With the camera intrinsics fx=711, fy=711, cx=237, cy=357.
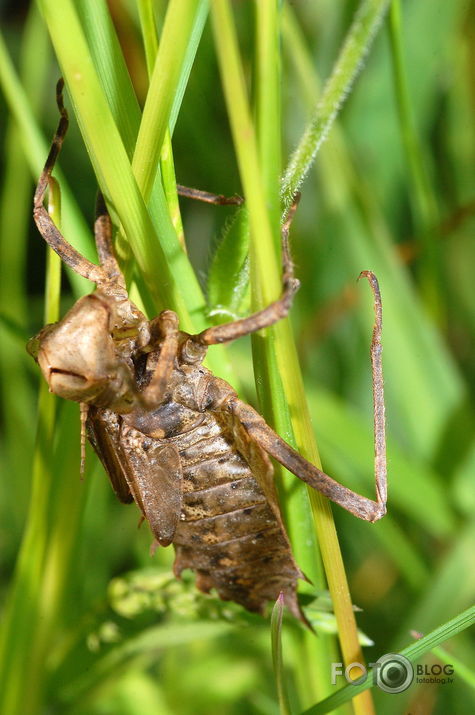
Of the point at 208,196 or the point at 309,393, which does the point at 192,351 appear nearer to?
the point at 208,196

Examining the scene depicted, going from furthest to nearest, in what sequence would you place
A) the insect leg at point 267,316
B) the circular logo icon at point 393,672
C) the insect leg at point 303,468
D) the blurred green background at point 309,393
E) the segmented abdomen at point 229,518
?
1. the blurred green background at point 309,393
2. the segmented abdomen at point 229,518
3. the insect leg at point 303,468
4. the circular logo icon at point 393,672
5. the insect leg at point 267,316

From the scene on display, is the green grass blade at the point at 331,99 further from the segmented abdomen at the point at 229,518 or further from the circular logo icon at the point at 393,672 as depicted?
the circular logo icon at the point at 393,672

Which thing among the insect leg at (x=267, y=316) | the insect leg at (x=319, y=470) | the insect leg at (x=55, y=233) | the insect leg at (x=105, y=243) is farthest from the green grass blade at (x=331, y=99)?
the insect leg at (x=55, y=233)

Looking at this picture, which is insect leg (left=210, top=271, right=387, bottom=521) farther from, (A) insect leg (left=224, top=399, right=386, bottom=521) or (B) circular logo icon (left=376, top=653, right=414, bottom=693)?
(B) circular logo icon (left=376, top=653, right=414, bottom=693)

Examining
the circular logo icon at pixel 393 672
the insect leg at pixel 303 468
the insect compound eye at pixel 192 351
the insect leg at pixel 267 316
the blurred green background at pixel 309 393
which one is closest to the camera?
the insect leg at pixel 267 316

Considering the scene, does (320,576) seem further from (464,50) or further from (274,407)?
(464,50)
